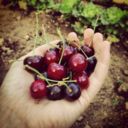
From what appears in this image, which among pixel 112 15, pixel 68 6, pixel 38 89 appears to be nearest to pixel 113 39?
pixel 112 15

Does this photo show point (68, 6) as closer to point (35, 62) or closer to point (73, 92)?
point (35, 62)

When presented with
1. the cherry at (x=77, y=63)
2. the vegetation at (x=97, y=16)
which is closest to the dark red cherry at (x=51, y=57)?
the cherry at (x=77, y=63)

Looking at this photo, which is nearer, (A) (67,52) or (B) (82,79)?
(B) (82,79)

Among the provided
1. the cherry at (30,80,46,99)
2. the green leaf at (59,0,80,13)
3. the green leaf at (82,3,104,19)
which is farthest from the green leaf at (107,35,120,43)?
the cherry at (30,80,46,99)

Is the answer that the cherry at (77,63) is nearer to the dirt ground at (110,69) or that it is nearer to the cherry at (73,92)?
the cherry at (73,92)

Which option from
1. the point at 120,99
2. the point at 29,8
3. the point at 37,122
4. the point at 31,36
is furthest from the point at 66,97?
the point at 29,8

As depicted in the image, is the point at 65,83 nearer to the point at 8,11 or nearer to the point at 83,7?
the point at 83,7
